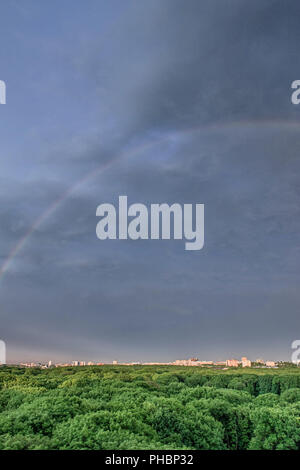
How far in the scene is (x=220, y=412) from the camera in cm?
4031

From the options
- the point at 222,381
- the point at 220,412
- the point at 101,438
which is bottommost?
the point at 222,381

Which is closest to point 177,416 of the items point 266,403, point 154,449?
point 154,449

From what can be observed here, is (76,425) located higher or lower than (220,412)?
higher

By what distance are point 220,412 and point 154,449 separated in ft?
64.4

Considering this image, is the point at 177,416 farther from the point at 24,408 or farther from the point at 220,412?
the point at 24,408

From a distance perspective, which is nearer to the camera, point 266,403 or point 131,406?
point 131,406

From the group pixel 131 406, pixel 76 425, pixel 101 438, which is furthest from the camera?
pixel 131 406
